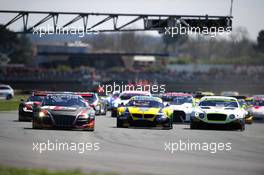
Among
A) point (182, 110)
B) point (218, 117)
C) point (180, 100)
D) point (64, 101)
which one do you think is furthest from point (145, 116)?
point (180, 100)

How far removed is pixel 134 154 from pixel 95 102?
21.6 meters

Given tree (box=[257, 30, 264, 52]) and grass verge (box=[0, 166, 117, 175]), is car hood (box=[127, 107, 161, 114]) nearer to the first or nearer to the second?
grass verge (box=[0, 166, 117, 175])

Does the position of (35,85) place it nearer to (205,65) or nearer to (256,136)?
(256,136)

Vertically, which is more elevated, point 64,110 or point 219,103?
point 64,110

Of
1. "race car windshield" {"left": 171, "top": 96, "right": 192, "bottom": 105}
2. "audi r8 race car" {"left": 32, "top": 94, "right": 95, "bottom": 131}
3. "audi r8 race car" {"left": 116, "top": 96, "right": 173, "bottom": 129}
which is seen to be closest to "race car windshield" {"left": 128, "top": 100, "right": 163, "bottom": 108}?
"audi r8 race car" {"left": 116, "top": 96, "right": 173, "bottom": 129}

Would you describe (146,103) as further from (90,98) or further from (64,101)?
(90,98)

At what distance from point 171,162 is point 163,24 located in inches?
1516

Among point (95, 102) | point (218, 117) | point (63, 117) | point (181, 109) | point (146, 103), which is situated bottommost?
point (95, 102)

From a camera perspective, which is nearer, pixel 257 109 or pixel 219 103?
pixel 219 103

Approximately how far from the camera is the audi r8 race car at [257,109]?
38.2 meters

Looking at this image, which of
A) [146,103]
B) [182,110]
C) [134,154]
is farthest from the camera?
[182,110]

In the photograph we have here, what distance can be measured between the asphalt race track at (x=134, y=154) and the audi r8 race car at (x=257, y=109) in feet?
39.1

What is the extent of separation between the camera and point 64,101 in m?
26.9

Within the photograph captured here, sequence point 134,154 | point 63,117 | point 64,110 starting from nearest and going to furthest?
point 134,154, point 63,117, point 64,110
